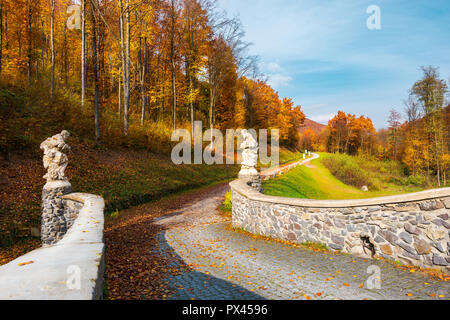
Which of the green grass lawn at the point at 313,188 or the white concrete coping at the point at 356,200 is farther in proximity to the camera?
the green grass lawn at the point at 313,188

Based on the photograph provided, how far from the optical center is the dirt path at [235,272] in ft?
13.3

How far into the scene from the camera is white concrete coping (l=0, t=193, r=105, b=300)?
6.57 feet

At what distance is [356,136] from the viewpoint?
6450cm

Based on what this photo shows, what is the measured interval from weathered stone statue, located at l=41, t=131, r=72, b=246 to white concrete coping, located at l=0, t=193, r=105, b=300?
6.88 metres

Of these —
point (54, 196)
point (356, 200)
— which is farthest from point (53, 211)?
point (356, 200)

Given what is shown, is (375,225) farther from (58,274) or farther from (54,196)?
(54,196)

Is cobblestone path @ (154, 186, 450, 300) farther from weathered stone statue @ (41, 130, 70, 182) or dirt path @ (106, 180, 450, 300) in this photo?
weathered stone statue @ (41, 130, 70, 182)

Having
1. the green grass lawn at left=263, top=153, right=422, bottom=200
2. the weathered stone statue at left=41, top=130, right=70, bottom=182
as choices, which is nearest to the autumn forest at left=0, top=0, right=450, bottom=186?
the weathered stone statue at left=41, top=130, right=70, bottom=182

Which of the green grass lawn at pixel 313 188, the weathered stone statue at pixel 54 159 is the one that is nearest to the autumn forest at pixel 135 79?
the weathered stone statue at pixel 54 159

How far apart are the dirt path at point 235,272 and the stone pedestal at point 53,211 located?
215 centimetres

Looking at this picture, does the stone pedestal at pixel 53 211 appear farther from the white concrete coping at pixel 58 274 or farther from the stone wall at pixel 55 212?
the white concrete coping at pixel 58 274

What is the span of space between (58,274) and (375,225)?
5.44 metres
